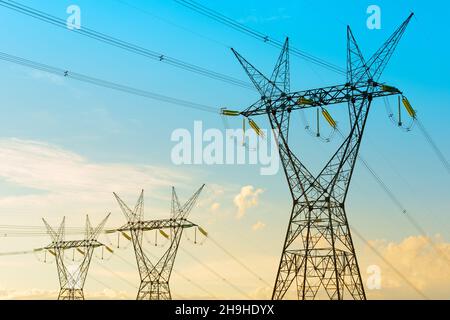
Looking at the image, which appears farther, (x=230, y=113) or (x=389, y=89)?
(x=230, y=113)

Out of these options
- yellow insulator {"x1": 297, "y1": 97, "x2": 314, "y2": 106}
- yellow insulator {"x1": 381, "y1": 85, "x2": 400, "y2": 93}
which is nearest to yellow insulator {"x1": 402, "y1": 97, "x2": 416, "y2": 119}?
yellow insulator {"x1": 381, "y1": 85, "x2": 400, "y2": 93}

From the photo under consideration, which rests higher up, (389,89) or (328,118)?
(389,89)

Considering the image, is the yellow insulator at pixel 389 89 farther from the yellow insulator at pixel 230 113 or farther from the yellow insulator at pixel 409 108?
the yellow insulator at pixel 230 113

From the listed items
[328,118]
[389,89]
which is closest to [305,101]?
[328,118]

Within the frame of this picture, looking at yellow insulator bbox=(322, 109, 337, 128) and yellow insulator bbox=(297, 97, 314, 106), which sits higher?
yellow insulator bbox=(297, 97, 314, 106)

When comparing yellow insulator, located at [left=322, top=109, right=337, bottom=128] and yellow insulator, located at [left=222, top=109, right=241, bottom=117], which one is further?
yellow insulator, located at [left=222, top=109, right=241, bottom=117]

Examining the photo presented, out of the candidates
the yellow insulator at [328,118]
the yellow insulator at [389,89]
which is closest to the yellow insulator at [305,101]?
the yellow insulator at [328,118]

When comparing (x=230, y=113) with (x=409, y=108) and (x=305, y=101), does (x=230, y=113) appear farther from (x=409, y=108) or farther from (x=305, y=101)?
(x=409, y=108)

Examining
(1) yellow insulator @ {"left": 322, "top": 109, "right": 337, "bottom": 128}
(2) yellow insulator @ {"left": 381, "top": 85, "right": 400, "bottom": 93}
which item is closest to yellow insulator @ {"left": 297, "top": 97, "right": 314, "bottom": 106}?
(1) yellow insulator @ {"left": 322, "top": 109, "right": 337, "bottom": 128}

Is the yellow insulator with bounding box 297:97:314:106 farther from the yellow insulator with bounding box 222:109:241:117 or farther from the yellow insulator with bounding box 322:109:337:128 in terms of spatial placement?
the yellow insulator with bounding box 222:109:241:117

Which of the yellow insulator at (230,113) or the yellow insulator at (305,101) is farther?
the yellow insulator at (230,113)
